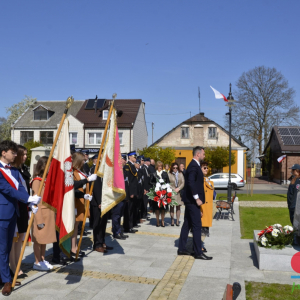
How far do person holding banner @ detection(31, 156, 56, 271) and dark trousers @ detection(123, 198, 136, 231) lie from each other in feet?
12.7

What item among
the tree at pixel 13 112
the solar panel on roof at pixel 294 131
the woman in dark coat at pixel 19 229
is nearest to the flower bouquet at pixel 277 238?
the woman in dark coat at pixel 19 229

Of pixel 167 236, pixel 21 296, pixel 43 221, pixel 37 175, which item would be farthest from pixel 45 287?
pixel 167 236

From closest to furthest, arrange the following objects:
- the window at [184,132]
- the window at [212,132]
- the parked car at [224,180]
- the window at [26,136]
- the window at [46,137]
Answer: the parked car at [224,180] → the window at [212,132] → the window at [184,132] → the window at [46,137] → the window at [26,136]

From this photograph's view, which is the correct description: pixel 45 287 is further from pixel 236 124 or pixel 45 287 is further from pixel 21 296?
pixel 236 124

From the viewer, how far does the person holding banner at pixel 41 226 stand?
6.09 m

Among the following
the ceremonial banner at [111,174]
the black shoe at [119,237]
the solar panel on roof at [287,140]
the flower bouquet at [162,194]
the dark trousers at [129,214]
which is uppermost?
the solar panel on roof at [287,140]

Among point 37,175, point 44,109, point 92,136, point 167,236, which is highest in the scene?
point 44,109

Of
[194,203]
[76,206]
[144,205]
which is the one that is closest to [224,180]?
[144,205]

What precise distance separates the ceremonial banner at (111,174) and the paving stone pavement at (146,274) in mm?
1135

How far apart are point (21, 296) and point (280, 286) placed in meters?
3.77

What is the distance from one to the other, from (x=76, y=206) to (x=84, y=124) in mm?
41101

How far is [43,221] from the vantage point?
242 inches

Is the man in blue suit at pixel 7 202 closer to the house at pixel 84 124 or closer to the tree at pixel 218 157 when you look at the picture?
the tree at pixel 218 157

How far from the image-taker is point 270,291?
536 cm
